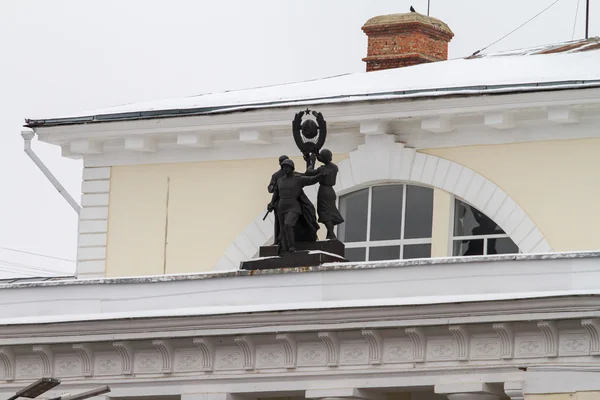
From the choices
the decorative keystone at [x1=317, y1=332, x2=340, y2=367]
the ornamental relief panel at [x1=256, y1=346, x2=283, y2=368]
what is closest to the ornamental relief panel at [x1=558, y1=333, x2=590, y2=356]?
the decorative keystone at [x1=317, y1=332, x2=340, y2=367]

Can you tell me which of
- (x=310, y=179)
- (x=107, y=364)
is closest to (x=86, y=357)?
(x=107, y=364)

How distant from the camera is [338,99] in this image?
34.4 m

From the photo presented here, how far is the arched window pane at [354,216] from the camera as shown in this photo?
3434 centimetres

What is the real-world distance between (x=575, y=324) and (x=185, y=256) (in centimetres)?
932

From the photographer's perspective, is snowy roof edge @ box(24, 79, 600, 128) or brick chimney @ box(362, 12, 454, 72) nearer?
snowy roof edge @ box(24, 79, 600, 128)

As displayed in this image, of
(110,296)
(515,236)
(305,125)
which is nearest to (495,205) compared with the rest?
(515,236)

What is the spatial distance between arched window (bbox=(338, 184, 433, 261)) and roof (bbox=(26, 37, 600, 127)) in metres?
1.46

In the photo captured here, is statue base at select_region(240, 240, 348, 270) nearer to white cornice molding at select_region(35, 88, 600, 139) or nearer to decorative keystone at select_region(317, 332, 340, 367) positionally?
decorative keystone at select_region(317, 332, 340, 367)

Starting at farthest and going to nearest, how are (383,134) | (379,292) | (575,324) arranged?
(383,134) → (379,292) → (575,324)

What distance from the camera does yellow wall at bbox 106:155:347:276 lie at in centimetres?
3528

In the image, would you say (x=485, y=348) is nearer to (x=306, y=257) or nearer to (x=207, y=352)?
(x=306, y=257)

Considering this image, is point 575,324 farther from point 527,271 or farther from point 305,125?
point 305,125

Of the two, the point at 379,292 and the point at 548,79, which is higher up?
the point at 548,79

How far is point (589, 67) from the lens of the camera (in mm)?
33938
